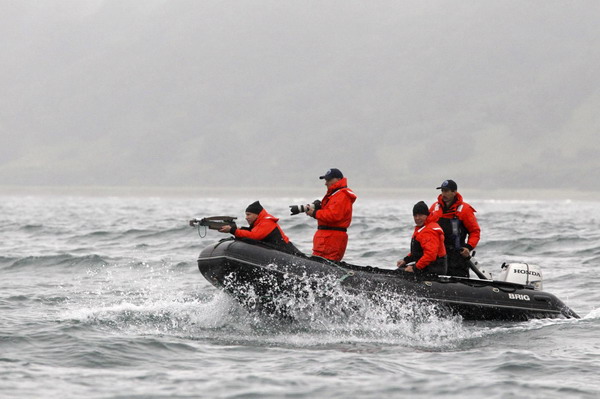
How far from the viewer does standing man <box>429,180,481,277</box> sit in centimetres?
1386

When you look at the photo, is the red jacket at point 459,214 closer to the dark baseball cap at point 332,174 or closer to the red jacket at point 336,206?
the red jacket at point 336,206

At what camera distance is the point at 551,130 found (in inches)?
7505

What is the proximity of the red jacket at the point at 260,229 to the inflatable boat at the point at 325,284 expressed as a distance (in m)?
0.11

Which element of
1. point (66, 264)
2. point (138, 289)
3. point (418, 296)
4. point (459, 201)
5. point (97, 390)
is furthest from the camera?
point (66, 264)

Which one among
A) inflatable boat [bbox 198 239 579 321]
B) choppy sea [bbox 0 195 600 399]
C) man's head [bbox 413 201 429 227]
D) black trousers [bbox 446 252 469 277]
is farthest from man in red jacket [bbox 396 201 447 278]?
choppy sea [bbox 0 195 600 399]

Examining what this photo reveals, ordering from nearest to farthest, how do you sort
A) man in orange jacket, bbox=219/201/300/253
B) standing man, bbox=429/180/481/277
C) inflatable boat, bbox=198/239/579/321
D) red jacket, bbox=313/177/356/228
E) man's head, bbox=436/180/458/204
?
inflatable boat, bbox=198/239/579/321 < man in orange jacket, bbox=219/201/300/253 < red jacket, bbox=313/177/356/228 < man's head, bbox=436/180/458/204 < standing man, bbox=429/180/481/277

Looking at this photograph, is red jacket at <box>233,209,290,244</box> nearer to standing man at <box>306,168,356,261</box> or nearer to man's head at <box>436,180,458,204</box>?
standing man at <box>306,168,356,261</box>

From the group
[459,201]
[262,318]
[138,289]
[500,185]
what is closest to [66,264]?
[138,289]

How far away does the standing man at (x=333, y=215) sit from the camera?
43.8 ft

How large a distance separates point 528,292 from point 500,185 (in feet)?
544

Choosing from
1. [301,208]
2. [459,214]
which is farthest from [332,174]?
[459,214]

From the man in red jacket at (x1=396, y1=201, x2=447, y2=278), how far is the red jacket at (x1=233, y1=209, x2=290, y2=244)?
6.13ft

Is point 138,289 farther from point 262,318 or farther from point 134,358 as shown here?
point 134,358

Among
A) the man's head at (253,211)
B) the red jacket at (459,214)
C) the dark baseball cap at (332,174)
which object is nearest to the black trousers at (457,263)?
the red jacket at (459,214)
